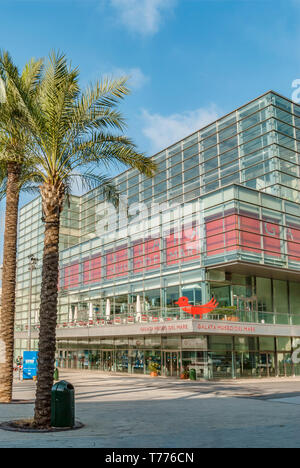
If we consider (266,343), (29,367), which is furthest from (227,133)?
(29,367)

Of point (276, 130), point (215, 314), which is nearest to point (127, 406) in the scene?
point (215, 314)

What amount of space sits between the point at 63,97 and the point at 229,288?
2554cm

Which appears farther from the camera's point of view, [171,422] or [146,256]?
[146,256]

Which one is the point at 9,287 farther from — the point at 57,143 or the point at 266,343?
the point at 266,343

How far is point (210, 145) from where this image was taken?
53344 mm

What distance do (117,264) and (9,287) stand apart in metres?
28.6

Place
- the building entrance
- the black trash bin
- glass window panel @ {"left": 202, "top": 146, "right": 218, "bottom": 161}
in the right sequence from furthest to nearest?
glass window panel @ {"left": 202, "top": 146, "right": 218, "bottom": 161}, the building entrance, the black trash bin

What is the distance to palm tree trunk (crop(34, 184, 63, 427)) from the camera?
12.3m

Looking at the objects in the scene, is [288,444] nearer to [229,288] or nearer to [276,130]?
[229,288]

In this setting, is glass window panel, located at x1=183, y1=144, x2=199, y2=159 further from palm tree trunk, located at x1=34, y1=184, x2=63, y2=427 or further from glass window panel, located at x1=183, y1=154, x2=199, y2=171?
palm tree trunk, located at x1=34, y1=184, x2=63, y2=427

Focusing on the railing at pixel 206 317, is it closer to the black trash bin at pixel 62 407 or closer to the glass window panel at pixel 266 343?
the glass window panel at pixel 266 343

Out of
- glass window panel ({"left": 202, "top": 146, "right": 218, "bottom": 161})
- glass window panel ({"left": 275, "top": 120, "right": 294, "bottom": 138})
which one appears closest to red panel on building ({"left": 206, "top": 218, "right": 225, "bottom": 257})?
glass window panel ({"left": 275, "top": 120, "right": 294, "bottom": 138})

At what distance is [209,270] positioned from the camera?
3572cm

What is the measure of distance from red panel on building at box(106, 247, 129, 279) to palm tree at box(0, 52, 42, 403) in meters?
25.5
